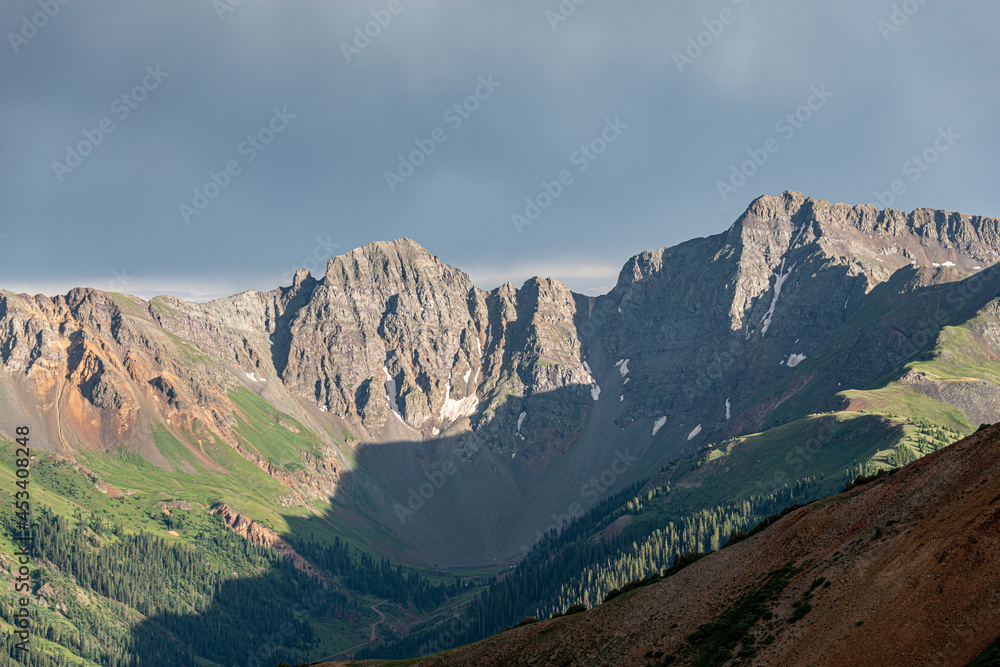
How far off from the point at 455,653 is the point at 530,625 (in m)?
8.39

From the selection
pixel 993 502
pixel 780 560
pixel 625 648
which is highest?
pixel 993 502

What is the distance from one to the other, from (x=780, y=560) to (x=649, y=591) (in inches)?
526

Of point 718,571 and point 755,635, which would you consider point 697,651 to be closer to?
point 755,635

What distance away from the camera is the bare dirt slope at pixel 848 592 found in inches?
1534

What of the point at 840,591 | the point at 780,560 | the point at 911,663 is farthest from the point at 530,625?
the point at 911,663

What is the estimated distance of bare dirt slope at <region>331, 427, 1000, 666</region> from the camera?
3897 cm

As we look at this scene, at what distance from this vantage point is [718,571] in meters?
61.5

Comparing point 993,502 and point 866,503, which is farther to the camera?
point 866,503

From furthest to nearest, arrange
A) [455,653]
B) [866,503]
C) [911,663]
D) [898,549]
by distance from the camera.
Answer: [455,653] → [866,503] → [898,549] → [911,663]

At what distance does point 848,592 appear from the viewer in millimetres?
46188

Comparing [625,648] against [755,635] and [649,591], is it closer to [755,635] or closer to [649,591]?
[649,591]

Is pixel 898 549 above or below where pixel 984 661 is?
above

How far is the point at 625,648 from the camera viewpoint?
57188 millimetres


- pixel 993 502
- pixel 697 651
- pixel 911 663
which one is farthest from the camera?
pixel 697 651
